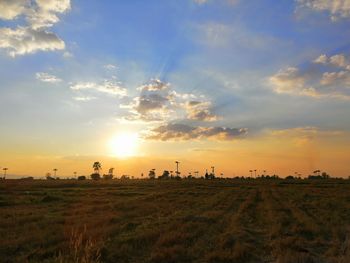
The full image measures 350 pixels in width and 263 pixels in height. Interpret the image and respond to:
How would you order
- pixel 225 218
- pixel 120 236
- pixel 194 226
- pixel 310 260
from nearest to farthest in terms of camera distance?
pixel 310 260, pixel 120 236, pixel 194 226, pixel 225 218

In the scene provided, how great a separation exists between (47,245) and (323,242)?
11.4 metres

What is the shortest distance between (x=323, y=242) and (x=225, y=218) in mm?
9491

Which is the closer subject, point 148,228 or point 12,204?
point 148,228

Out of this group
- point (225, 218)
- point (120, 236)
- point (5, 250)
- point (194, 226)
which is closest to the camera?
point (5, 250)

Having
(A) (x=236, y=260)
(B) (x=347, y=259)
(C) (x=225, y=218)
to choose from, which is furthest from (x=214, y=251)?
(C) (x=225, y=218)

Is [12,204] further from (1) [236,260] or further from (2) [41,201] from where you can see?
(1) [236,260]

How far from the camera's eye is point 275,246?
15.5 m

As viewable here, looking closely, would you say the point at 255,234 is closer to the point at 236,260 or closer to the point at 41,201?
the point at 236,260

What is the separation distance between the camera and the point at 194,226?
20625 mm

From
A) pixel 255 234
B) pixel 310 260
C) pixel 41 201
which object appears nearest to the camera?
pixel 310 260

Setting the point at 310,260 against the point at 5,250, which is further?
the point at 5,250

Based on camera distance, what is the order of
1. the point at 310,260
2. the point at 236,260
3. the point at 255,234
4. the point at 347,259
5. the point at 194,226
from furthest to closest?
the point at 194,226 → the point at 255,234 → the point at 236,260 → the point at 310,260 → the point at 347,259

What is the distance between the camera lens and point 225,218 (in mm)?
25719

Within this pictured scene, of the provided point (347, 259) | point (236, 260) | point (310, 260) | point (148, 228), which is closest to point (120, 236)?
point (148, 228)
